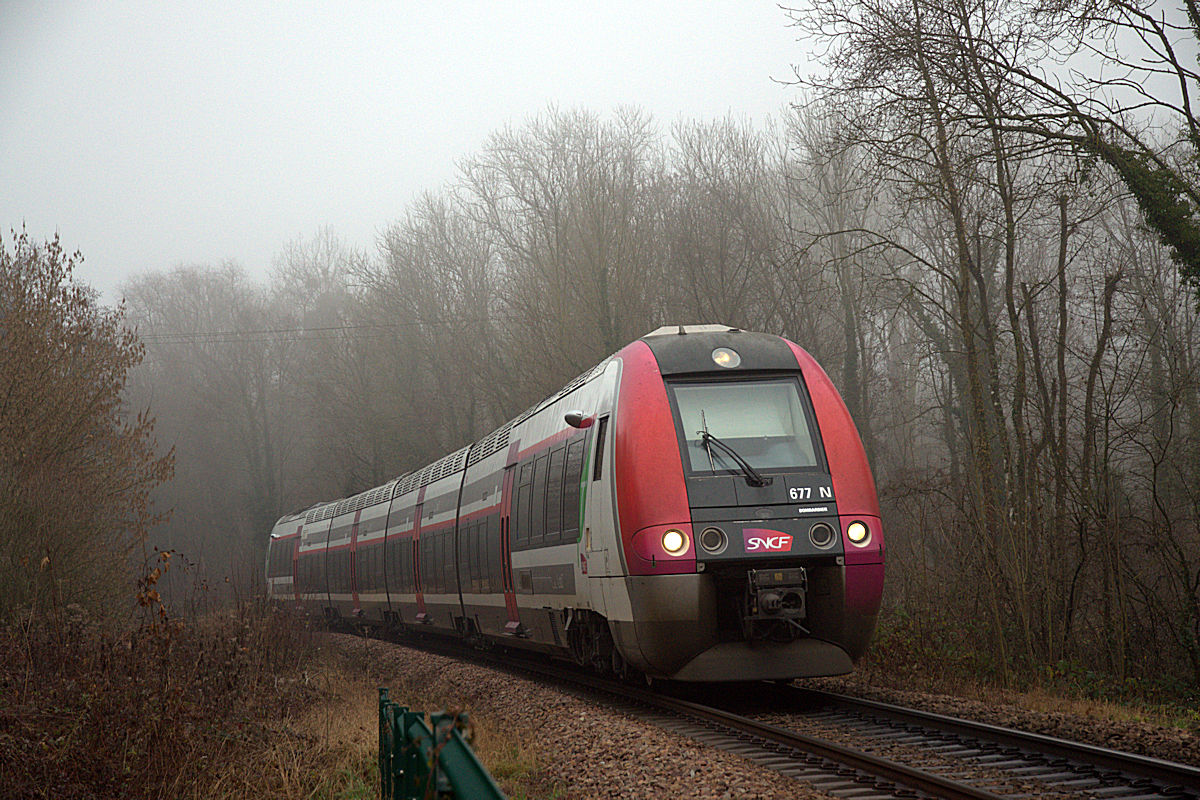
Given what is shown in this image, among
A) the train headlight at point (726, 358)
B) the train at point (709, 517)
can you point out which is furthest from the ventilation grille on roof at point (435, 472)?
the train headlight at point (726, 358)

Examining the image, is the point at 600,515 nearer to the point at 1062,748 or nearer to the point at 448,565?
the point at 1062,748

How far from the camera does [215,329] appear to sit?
197 ft

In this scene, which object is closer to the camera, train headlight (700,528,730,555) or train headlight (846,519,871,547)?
train headlight (700,528,730,555)

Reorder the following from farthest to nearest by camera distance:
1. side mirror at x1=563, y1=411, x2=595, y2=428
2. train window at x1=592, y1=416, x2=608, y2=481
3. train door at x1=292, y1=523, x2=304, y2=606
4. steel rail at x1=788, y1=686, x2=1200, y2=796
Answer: train door at x1=292, y1=523, x2=304, y2=606 → side mirror at x1=563, y1=411, x2=595, y2=428 → train window at x1=592, y1=416, x2=608, y2=481 → steel rail at x1=788, y1=686, x2=1200, y2=796

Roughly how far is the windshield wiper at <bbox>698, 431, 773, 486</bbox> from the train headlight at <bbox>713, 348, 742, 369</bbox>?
2.67ft

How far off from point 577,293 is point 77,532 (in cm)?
1792

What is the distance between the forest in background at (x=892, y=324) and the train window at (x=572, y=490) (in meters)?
3.90

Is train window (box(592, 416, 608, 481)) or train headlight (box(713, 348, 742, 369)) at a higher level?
train headlight (box(713, 348, 742, 369))

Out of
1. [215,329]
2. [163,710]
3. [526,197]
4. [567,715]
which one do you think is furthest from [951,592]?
[215,329]

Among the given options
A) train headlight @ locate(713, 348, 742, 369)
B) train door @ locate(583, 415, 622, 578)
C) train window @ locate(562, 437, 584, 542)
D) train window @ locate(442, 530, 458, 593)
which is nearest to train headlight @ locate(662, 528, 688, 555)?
train door @ locate(583, 415, 622, 578)

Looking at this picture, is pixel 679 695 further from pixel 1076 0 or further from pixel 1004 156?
pixel 1076 0

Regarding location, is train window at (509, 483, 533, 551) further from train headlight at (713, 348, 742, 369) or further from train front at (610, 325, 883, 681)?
train headlight at (713, 348, 742, 369)

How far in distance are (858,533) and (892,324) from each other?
13.0 m

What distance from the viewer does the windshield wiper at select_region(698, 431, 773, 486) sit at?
356 inches
